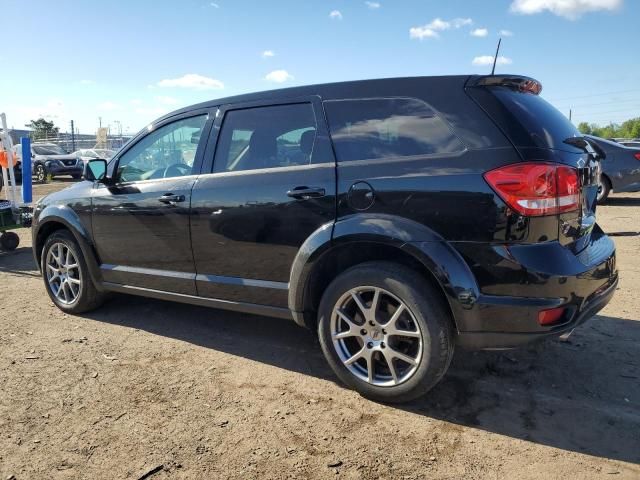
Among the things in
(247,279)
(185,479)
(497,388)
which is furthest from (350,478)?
(247,279)

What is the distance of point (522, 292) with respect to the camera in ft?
8.54

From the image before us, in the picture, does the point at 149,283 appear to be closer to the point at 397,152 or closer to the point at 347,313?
the point at 347,313

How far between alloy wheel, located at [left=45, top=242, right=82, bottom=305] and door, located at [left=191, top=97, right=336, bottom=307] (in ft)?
5.48

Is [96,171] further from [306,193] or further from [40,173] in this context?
[40,173]

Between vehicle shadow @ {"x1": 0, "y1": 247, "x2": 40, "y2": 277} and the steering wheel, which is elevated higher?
the steering wheel

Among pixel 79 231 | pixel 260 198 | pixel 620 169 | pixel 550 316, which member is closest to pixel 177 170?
pixel 260 198

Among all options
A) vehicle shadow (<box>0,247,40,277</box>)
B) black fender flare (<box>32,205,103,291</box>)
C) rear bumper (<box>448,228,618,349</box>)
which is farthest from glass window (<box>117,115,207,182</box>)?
vehicle shadow (<box>0,247,40,277</box>)

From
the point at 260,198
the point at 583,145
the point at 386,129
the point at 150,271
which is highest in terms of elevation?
the point at 386,129

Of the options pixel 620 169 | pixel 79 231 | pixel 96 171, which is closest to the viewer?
pixel 96 171

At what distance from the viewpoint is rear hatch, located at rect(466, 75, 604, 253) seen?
2.67 metres

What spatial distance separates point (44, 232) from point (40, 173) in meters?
21.1

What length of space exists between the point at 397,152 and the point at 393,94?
37 cm

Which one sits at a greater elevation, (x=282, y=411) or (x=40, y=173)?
(x=40, y=173)

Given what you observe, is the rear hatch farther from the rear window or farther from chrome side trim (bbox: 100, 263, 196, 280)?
chrome side trim (bbox: 100, 263, 196, 280)
